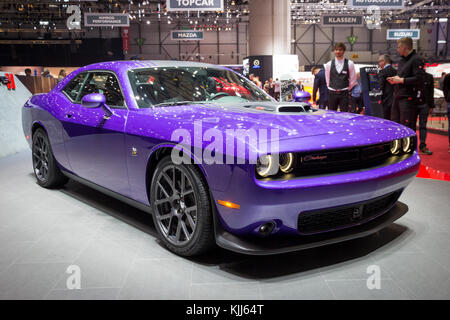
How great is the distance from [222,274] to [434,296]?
123 centimetres

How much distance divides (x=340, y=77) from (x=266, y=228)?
5458 millimetres

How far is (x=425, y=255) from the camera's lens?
2859mm

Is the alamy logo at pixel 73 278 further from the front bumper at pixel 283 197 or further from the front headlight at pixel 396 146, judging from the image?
the front headlight at pixel 396 146

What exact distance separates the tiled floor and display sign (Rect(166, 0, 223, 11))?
1102 cm

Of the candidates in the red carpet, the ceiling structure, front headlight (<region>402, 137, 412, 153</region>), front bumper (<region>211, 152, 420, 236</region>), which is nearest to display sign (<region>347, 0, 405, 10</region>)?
the red carpet

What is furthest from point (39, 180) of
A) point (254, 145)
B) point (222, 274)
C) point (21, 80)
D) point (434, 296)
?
point (21, 80)

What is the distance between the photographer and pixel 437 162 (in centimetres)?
628

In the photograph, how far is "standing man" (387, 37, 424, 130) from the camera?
19.7 feet

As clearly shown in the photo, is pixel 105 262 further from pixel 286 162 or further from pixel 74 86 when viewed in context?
pixel 74 86

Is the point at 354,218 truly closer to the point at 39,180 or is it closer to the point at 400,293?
the point at 400,293

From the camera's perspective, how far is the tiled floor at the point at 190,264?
2357 millimetres

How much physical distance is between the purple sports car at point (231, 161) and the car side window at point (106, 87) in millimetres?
18

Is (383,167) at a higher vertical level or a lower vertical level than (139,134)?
lower

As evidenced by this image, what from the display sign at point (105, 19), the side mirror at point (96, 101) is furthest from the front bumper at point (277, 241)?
the display sign at point (105, 19)
